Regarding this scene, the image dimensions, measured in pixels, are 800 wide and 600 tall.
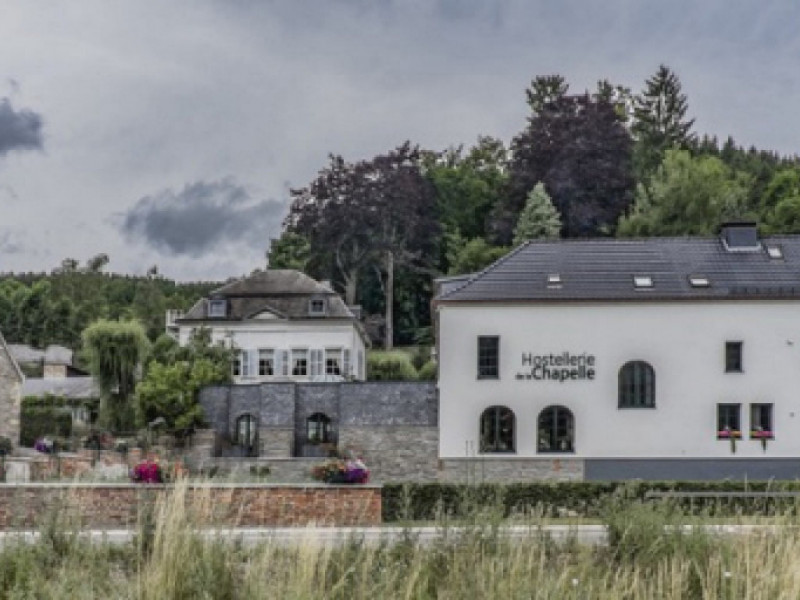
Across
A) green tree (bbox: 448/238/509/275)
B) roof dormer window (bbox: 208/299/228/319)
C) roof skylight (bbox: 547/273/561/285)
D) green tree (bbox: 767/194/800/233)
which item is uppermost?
green tree (bbox: 767/194/800/233)

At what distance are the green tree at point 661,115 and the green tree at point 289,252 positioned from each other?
2510 centimetres

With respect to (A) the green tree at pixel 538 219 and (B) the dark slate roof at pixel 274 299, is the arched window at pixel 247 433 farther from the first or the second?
(A) the green tree at pixel 538 219

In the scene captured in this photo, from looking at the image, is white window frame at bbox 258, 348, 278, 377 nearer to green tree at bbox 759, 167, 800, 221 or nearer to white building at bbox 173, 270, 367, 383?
white building at bbox 173, 270, 367, 383

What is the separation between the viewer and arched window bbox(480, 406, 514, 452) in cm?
3400

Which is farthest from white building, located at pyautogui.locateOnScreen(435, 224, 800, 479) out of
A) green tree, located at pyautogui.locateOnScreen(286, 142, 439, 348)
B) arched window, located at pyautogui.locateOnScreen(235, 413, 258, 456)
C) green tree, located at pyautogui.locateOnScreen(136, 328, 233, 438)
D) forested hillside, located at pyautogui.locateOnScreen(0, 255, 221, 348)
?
forested hillside, located at pyautogui.locateOnScreen(0, 255, 221, 348)

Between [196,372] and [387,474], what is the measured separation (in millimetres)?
8681

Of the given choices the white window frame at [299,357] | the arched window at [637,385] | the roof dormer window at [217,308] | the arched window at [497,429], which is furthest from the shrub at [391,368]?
the arched window at [637,385]

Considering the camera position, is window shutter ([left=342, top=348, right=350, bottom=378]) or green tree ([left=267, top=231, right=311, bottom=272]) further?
green tree ([left=267, top=231, right=311, bottom=272])

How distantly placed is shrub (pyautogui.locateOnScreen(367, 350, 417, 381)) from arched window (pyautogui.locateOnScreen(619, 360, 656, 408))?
18611mm

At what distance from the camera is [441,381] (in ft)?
114

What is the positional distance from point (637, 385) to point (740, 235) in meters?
6.33

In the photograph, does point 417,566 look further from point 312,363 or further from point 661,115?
point 661,115

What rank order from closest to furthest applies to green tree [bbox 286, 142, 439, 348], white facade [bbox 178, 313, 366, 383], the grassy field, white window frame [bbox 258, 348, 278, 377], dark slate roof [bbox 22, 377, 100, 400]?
the grassy field < dark slate roof [bbox 22, 377, 100, 400] < white facade [bbox 178, 313, 366, 383] < white window frame [bbox 258, 348, 278, 377] < green tree [bbox 286, 142, 439, 348]

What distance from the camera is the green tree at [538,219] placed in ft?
194
